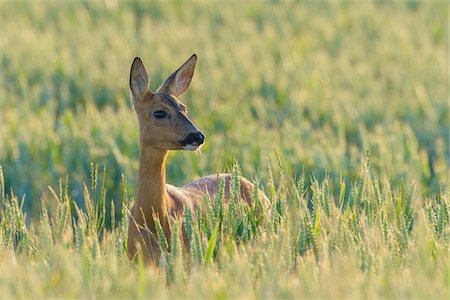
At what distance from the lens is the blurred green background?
11852mm

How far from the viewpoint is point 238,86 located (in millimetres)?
16141

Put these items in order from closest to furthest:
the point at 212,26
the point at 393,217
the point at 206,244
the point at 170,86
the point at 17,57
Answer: the point at 206,244 < the point at 393,217 < the point at 170,86 < the point at 17,57 < the point at 212,26

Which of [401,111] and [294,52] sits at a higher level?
[294,52]

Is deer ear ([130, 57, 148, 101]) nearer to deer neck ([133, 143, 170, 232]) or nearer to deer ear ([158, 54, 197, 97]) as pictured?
deer ear ([158, 54, 197, 97])

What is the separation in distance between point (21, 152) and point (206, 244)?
21.4 feet

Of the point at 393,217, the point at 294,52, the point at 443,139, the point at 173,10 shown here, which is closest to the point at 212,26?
the point at 173,10

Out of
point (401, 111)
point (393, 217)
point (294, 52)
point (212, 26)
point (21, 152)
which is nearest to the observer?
point (393, 217)

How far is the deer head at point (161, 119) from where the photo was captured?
738cm

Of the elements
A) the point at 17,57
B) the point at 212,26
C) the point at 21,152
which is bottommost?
the point at 21,152

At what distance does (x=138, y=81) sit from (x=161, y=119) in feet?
1.34

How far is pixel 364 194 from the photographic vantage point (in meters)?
7.05

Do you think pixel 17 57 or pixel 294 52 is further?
pixel 294 52

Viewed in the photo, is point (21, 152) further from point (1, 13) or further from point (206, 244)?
point (1, 13)

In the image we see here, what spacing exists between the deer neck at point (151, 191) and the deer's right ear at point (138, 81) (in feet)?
1.49
